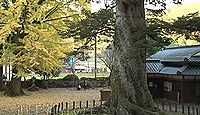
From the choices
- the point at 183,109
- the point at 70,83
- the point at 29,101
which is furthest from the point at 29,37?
the point at 70,83

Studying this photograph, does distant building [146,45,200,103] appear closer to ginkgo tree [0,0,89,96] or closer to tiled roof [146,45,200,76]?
tiled roof [146,45,200,76]

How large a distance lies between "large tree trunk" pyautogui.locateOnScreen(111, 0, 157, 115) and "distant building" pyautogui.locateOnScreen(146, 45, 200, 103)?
745 centimetres

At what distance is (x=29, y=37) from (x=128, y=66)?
10.7m

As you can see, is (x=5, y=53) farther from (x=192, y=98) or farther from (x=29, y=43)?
(x=192, y=98)

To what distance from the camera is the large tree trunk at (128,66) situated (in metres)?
10.6

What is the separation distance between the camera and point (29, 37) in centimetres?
1992

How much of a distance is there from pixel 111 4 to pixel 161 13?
2.17 meters

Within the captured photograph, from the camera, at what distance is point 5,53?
20.1 m

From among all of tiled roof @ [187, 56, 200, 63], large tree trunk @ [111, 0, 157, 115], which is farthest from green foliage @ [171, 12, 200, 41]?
tiled roof @ [187, 56, 200, 63]

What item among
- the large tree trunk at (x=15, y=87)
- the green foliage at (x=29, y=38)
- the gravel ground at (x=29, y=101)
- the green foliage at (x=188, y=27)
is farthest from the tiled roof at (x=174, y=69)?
the large tree trunk at (x=15, y=87)

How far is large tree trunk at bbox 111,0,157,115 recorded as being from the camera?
1061 centimetres

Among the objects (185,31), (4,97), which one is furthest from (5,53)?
(185,31)

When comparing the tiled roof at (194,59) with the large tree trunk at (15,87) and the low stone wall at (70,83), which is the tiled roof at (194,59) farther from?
the low stone wall at (70,83)

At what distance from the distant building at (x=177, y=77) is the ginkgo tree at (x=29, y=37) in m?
6.15
